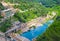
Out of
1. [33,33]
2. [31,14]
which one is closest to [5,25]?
[33,33]

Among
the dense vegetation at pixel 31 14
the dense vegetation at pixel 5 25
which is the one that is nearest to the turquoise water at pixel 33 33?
the dense vegetation at pixel 5 25

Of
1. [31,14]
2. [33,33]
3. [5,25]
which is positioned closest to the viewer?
[5,25]

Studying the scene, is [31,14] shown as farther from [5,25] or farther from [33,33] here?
[5,25]

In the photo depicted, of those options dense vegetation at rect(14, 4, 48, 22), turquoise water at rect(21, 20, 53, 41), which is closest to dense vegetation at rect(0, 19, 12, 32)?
turquoise water at rect(21, 20, 53, 41)

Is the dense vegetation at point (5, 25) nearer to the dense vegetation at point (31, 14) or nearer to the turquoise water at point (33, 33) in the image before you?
the turquoise water at point (33, 33)

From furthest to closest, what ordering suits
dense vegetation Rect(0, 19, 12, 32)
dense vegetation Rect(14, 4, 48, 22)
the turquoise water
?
dense vegetation Rect(14, 4, 48, 22) < dense vegetation Rect(0, 19, 12, 32) < the turquoise water

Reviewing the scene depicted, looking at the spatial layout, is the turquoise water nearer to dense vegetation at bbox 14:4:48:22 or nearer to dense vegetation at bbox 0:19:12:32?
dense vegetation at bbox 0:19:12:32

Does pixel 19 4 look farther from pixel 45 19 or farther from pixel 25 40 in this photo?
pixel 25 40

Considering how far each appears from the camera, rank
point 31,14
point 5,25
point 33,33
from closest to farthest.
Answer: point 5,25 → point 33,33 → point 31,14

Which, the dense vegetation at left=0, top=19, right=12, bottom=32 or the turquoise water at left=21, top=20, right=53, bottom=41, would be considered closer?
the turquoise water at left=21, top=20, right=53, bottom=41

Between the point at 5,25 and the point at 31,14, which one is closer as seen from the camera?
the point at 5,25

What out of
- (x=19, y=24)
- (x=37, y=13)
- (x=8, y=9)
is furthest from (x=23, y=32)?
(x=37, y=13)
